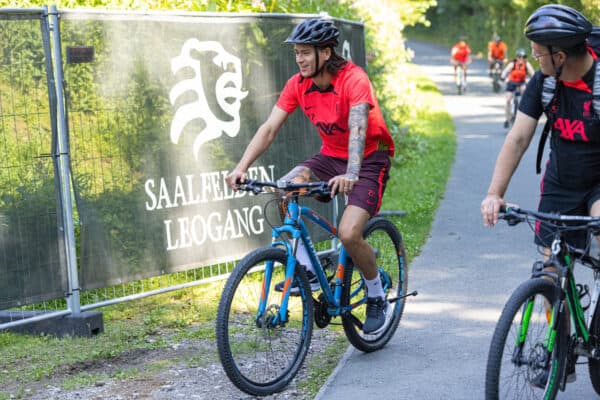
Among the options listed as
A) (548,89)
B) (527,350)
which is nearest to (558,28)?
(548,89)

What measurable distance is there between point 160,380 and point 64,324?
1.30 meters

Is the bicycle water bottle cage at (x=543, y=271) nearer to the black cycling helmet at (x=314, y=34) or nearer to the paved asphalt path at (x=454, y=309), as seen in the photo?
the paved asphalt path at (x=454, y=309)

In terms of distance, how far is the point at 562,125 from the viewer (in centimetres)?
449

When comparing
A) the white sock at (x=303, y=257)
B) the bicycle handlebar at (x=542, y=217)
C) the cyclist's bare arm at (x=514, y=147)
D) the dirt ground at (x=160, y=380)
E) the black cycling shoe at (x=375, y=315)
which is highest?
the cyclist's bare arm at (x=514, y=147)

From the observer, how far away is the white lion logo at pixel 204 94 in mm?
7059

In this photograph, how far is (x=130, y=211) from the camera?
675cm

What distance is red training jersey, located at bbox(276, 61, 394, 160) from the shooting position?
5418 mm

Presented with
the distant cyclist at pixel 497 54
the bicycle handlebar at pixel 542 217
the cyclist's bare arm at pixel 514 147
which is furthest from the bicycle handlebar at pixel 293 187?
the distant cyclist at pixel 497 54

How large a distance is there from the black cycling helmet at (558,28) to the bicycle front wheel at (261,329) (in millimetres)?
1752

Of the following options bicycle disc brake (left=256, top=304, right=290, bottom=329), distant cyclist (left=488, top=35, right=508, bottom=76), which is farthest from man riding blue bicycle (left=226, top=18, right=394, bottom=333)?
distant cyclist (left=488, top=35, right=508, bottom=76)

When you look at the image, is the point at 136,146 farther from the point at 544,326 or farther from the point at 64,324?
the point at 544,326

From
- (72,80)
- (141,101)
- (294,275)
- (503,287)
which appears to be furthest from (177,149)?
(503,287)

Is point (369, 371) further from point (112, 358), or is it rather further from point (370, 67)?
point (370, 67)

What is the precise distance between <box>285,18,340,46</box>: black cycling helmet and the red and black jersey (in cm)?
122
